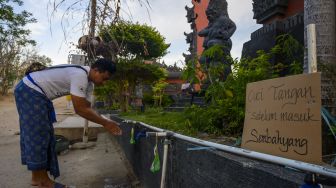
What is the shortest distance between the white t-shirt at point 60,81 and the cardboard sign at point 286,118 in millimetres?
1659

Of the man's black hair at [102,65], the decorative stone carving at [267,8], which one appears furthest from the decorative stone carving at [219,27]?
the man's black hair at [102,65]

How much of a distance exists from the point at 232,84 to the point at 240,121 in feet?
1.27

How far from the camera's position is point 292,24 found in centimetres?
468

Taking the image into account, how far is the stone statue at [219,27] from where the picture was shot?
7.57 metres

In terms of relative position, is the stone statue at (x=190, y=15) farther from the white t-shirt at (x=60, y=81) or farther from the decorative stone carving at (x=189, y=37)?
the white t-shirt at (x=60, y=81)

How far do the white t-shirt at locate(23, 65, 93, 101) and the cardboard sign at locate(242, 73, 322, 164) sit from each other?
166 cm

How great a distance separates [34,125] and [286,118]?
2.16 m

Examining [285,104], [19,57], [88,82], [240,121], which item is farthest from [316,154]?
[19,57]

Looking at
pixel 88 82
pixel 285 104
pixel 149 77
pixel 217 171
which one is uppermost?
pixel 149 77

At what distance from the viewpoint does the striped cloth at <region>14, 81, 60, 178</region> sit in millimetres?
2775

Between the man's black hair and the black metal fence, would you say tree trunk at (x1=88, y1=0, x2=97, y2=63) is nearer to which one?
the man's black hair

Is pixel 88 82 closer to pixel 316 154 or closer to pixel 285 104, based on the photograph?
pixel 285 104

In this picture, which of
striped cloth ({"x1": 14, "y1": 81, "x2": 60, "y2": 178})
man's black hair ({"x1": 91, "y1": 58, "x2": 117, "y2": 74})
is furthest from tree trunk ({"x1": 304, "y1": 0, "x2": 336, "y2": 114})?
striped cloth ({"x1": 14, "y1": 81, "x2": 60, "y2": 178})

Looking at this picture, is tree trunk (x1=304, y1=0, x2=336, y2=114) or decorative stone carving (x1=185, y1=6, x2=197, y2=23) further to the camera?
decorative stone carving (x1=185, y1=6, x2=197, y2=23)
